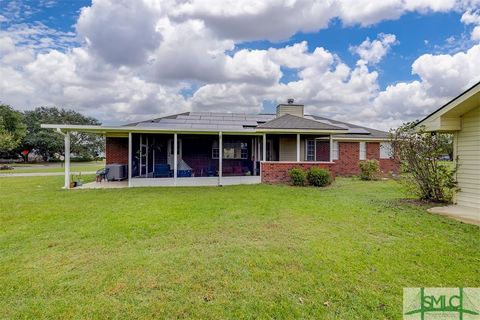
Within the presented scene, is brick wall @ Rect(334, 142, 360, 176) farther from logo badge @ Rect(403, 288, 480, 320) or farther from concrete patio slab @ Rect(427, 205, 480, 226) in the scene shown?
logo badge @ Rect(403, 288, 480, 320)

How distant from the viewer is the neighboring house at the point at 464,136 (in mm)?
7598

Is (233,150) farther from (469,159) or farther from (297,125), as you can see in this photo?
(469,159)

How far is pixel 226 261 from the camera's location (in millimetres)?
4332

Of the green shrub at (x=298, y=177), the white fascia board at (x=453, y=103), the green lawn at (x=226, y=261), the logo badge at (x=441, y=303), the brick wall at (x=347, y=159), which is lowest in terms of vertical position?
the logo badge at (x=441, y=303)

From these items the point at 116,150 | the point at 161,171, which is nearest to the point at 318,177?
the point at 161,171

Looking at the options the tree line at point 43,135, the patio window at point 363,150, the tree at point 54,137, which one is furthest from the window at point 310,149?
the tree at point 54,137

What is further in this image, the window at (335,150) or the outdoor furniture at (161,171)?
the window at (335,150)

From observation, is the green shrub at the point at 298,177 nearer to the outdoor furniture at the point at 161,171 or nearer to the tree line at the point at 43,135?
the outdoor furniture at the point at 161,171

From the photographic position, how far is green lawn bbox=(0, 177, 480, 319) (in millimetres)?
3148

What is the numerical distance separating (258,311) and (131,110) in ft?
88.2

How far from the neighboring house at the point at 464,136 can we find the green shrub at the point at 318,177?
541 cm

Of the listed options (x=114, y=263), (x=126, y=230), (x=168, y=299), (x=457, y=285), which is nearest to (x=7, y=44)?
(x=126, y=230)

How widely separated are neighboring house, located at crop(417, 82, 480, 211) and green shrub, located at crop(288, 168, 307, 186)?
19.4ft

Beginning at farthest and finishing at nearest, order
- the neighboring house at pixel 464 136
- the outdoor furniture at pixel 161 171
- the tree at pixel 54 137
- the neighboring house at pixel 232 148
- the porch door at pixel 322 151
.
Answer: the tree at pixel 54 137, the porch door at pixel 322 151, the outdoor furniture at pixel 161 171, the neighboring house at pixel 232 148, the neighboring house at pixel 464 136
